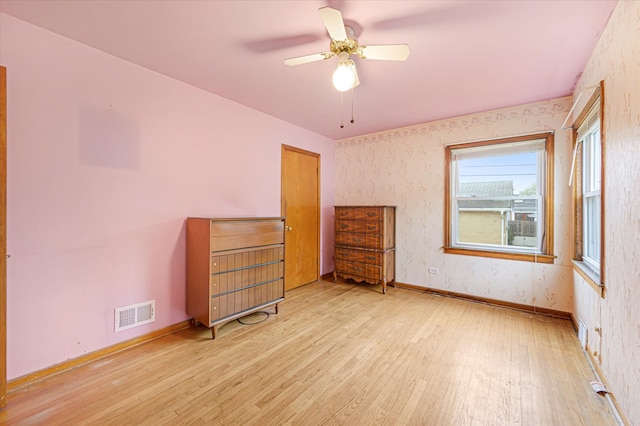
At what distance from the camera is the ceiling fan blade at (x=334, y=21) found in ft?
4.63

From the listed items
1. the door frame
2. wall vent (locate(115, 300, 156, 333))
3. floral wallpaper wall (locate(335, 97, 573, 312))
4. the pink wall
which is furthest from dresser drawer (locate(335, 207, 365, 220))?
wall vent (locate(115, 300, 156, 333))

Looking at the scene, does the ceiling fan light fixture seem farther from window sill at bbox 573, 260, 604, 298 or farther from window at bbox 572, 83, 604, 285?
window sill at bbox 573, 260, 604, 298

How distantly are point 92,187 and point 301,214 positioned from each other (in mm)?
2539

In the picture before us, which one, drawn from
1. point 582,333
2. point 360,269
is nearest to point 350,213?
point 360,269

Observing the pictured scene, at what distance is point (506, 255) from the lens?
3.24 metres

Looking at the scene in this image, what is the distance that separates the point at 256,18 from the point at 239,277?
7.02 ft

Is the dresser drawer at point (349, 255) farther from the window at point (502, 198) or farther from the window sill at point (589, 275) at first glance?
the window sill at point (589, 275)

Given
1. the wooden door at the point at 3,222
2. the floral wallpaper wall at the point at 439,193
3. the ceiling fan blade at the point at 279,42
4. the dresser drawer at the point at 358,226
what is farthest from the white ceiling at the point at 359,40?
the dresser drawer at the point at 358,226

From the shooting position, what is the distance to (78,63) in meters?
2.00

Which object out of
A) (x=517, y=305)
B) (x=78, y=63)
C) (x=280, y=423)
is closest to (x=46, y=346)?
(x=280, y=423)

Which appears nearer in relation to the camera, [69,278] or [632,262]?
[632,262]

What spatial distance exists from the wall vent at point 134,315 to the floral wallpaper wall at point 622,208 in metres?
3.33

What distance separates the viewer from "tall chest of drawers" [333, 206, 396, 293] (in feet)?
12.4

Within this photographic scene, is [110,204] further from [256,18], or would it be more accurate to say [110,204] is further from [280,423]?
[280,423]
